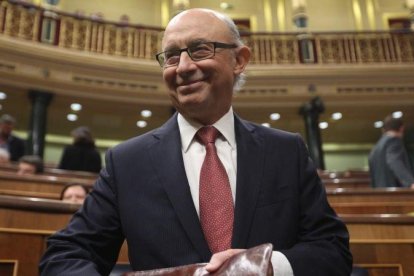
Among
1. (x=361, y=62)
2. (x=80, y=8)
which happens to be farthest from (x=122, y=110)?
(x=361, y=62)

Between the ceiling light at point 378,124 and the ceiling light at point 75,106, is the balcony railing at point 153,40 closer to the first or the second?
the ceiling light at point 75,106

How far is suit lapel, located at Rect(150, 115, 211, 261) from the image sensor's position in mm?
1006

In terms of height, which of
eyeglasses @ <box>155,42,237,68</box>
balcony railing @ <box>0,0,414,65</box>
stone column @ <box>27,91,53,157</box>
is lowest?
eyeglasses @ <box>155,42,237,68</box>

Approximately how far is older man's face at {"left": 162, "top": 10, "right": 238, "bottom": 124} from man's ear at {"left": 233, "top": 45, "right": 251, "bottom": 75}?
44 mm

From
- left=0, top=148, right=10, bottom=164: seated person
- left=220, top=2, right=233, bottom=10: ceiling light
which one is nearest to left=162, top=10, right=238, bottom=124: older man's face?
left=0, top=148, right=10, bottom=164: seated person

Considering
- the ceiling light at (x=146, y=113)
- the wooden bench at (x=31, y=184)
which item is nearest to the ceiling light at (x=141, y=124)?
the ceiling light at (x=146, y=113)

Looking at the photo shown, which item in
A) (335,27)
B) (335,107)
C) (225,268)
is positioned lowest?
(225,268)

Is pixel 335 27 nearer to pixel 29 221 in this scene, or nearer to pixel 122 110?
pixel 122 110

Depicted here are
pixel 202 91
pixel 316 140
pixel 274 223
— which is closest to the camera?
pixel 274 223

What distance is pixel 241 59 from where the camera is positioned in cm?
126

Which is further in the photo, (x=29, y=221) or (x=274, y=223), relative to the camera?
(x=29, y=221)

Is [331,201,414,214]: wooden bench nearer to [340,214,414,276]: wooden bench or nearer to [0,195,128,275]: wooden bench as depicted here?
[340,214,414,276]: wooden bench

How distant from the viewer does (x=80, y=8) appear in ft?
33.8

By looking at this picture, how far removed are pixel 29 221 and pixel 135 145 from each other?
3.72ft
